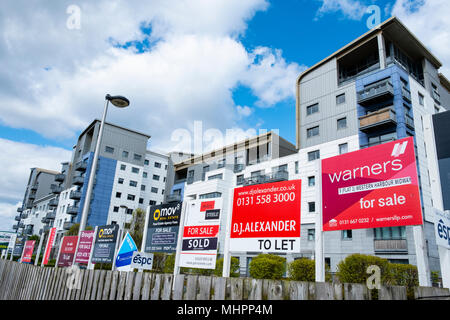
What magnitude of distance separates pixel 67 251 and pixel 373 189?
1673 centimetres

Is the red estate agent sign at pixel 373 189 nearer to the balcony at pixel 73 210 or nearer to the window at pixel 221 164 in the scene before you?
the window at pixel 221 164

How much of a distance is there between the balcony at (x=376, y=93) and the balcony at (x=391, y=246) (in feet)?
44.6

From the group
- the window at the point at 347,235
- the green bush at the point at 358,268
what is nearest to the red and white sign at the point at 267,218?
the green bush at the point at 358,268

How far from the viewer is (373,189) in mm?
5996

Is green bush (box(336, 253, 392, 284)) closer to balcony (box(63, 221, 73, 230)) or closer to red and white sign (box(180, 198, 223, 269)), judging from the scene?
red and white sign (box(180, 198, 223, 269))

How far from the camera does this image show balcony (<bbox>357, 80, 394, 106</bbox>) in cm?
2981

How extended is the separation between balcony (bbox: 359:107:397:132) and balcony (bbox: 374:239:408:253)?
418 inches

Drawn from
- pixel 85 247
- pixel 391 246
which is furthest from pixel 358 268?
pixel 85 247

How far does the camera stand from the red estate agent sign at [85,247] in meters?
15.4
